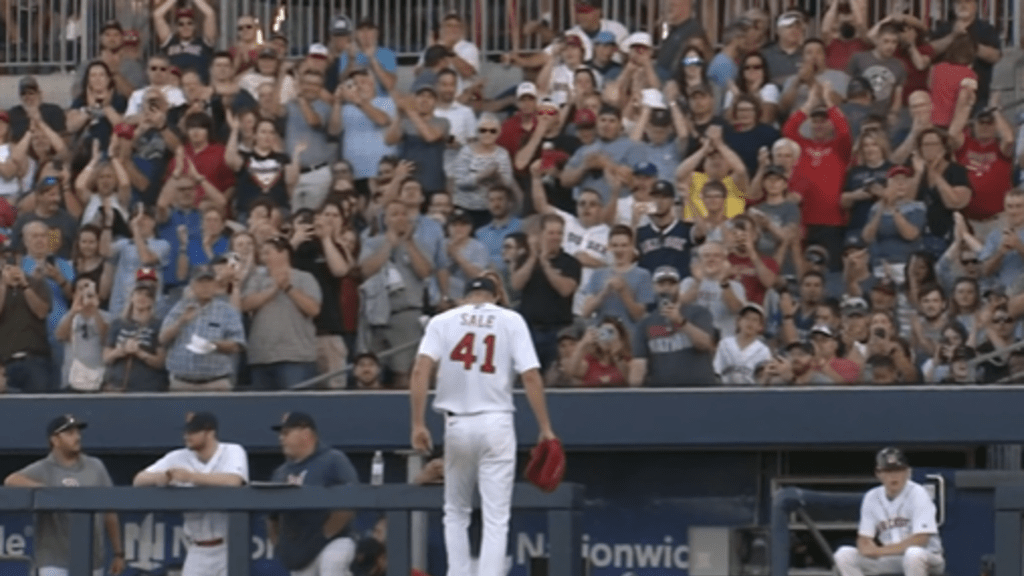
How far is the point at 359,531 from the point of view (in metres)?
13.0

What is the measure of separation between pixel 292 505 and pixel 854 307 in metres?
4.75

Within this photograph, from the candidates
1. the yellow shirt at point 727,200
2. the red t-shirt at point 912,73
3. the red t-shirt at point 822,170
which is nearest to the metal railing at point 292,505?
the yellow shirt at point 727,200

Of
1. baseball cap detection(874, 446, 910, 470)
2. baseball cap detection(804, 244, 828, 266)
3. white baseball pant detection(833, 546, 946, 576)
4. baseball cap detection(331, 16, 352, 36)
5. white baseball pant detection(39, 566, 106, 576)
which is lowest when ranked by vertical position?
white baseball pant detection(39, 566, 106, 576)

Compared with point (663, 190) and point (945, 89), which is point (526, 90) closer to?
point (663, 190)

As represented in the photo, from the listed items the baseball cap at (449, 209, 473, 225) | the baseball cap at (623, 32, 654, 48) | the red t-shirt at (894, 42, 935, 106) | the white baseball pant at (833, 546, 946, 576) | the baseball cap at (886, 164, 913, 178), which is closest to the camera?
the white baseball pant at (833, 546, 946, 576)

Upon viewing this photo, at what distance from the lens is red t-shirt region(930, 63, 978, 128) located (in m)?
18.1

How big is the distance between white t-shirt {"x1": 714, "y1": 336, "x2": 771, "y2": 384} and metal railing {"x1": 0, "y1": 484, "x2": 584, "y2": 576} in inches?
139

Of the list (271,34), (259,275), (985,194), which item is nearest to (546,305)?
(259,275)

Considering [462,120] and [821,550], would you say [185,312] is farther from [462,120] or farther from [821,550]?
[821,550]

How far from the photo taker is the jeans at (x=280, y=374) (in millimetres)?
17078

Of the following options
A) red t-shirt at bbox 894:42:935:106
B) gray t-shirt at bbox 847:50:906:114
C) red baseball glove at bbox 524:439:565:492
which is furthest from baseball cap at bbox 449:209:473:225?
red baseball glove at bbox 524:439:565:492

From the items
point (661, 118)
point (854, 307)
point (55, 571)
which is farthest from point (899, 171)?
point (55, 571)

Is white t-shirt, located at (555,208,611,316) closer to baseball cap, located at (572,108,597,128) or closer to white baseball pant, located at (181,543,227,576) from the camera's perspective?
baseball cap, located at (572,108,597,128)

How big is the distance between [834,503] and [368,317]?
14.1ft
